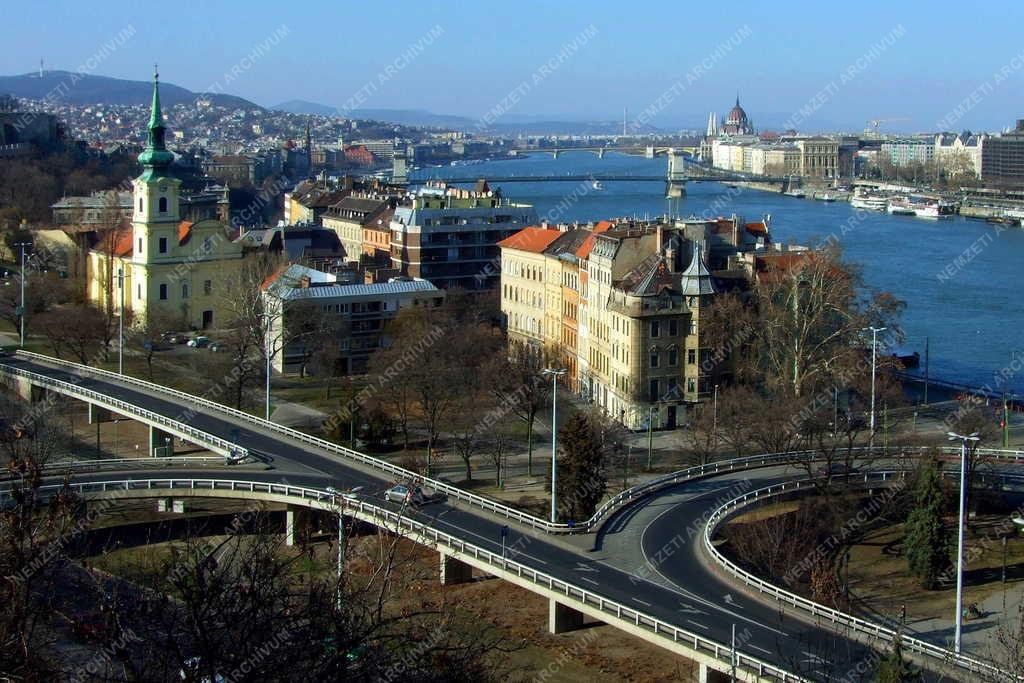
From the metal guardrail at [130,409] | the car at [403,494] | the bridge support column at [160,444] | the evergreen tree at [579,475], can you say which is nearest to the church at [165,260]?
the metal guardrail at [130,409]

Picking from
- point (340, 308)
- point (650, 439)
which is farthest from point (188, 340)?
point (650, 439)

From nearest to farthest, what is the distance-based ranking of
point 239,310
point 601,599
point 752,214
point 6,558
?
point 6,558, point 601,599, point 239,310, point 752,214

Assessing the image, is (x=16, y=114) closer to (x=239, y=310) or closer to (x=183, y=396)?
(x=239, y=310)

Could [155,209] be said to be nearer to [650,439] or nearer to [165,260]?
[165,260]

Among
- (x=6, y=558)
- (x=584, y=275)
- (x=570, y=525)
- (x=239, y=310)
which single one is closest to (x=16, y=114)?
(x=239, y=310)

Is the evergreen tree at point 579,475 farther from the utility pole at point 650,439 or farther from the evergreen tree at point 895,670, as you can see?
the evergreen tree at point 895,670

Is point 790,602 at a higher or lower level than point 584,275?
lower

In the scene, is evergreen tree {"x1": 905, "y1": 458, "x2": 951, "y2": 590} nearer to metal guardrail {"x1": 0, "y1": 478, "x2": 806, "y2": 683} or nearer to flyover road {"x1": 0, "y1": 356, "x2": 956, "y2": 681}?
flyover road {"x1": 0, "y1": 356, "x2": 956, "y2": 681}
